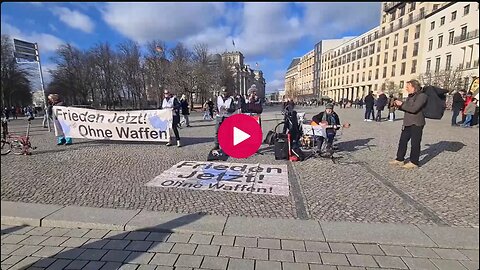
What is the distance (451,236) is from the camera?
8.21 ft

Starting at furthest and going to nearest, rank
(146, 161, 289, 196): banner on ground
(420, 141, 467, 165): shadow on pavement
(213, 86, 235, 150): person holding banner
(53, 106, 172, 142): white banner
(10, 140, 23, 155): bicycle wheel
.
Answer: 1. (53, 106, 172, 142): white banner
2. (10, 140, 23, 155): bicycle wheel
3. (213, 86, 235, 150): person holding banner
4. (420, 141, 467, 165): shadow on pavement
5. (146, 161, 289, 196): banner on ground

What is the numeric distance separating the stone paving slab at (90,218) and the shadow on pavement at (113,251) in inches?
9.4

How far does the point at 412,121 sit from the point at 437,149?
2.48 metres

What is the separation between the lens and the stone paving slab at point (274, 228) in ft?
8.90

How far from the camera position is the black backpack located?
10.3ft

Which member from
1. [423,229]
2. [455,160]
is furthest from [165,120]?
[455,160]

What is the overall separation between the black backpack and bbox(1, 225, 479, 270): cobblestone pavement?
5.70 ft

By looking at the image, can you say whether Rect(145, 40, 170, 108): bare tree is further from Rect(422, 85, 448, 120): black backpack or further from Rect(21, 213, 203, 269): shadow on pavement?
Rect(422, 85, 448, 120): black backpack

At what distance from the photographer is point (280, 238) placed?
2674 mm

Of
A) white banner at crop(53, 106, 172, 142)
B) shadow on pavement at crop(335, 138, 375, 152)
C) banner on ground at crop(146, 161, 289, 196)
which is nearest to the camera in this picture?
banner on ground at crop(146, 161, 289, 196)

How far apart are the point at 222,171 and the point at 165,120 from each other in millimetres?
3159

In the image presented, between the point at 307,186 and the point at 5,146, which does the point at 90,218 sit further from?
the point at 5,146

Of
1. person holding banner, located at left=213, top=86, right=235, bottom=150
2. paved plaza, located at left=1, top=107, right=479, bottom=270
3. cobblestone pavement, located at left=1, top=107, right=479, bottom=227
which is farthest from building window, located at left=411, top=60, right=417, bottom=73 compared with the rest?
person holding banner, located at left=213, top=86, right=235, bottom=150

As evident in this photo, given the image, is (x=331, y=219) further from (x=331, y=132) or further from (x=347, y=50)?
(x=331, y=132)
